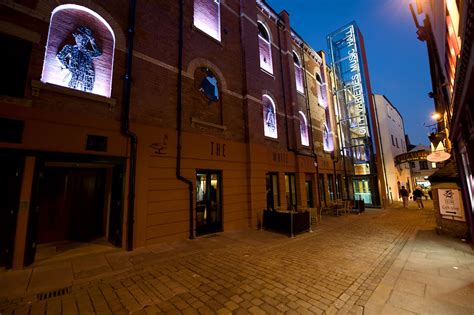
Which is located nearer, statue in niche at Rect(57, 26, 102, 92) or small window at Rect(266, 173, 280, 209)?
statue in niche at Rect(57, 26, 102, 92)

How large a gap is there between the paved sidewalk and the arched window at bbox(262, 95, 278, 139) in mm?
6829

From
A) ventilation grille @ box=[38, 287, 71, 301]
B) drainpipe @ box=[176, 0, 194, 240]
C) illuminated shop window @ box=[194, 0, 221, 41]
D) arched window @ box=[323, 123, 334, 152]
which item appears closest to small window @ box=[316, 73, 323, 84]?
arched window @ box=[323, 123, 334, 152]

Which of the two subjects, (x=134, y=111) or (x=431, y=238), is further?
(x=431, y=238)

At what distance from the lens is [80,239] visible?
6.71 m

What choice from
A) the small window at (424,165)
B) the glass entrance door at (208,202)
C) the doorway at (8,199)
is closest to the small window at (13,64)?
the doorway at (8,199)

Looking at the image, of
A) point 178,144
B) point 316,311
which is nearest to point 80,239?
point 178,144

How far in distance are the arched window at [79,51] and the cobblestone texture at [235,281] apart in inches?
200

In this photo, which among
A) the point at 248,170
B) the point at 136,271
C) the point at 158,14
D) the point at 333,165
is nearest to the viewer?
the point at 136,271

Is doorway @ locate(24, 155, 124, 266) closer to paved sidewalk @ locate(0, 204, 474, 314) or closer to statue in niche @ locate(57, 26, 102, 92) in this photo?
paved sidewalk @ locate(0, 204, 474, 314)

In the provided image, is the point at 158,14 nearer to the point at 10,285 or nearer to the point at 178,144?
the point at 178,144

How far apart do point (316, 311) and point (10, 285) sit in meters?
5.42

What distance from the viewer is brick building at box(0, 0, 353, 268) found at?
4.73 metres

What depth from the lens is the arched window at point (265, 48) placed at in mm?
12328

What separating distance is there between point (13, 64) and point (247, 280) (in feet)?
24.2
